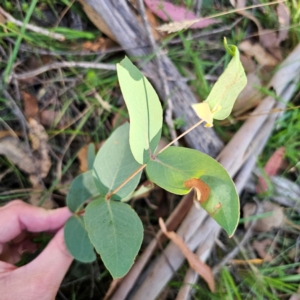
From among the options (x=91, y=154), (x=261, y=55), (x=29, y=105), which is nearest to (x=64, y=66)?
(x=29, y=105)

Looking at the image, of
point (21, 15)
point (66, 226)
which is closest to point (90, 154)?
point (66, 226)

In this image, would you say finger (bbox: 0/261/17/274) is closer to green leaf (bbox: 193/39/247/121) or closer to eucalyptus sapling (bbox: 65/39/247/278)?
eucalyptus sapling (bbox: 65/39/247/278)

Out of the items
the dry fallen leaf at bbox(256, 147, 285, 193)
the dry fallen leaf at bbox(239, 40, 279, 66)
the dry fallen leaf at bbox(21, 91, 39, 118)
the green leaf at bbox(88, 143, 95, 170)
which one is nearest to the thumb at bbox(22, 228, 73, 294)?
the green leaf at bbox(88, 143, 95, 170)

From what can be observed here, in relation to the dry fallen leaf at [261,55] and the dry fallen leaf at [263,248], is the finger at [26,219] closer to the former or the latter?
the dry fallen leaf at [263,248]

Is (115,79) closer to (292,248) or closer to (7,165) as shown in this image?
(7,165)

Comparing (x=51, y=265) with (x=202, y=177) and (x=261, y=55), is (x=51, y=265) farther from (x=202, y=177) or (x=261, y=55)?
(x=261, y=55)
